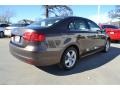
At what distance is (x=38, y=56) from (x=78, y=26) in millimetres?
1879

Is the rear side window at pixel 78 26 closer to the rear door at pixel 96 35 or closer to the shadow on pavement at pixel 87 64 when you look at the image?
the rear door at pixel 96 35

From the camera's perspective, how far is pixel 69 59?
5578 millimetres

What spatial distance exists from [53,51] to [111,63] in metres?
2.42

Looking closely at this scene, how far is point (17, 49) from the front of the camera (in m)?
5.13

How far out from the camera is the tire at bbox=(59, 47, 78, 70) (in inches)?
211

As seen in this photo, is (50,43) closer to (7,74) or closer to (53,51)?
(53,51)

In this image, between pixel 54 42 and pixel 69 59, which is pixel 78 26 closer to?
pixel 69 59

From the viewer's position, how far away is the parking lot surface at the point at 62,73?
4691 millimetres

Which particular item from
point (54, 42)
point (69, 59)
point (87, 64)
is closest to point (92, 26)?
point (87, 64)

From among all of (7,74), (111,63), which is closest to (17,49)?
(7,74)

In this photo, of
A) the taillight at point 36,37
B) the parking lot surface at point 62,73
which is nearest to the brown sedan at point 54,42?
the taillight at point 36,37

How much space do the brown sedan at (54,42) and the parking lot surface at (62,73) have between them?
355mm

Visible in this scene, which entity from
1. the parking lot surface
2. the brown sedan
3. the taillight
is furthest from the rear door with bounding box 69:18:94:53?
the taillight

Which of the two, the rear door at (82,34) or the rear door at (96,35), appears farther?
the rear door at (96,35)
